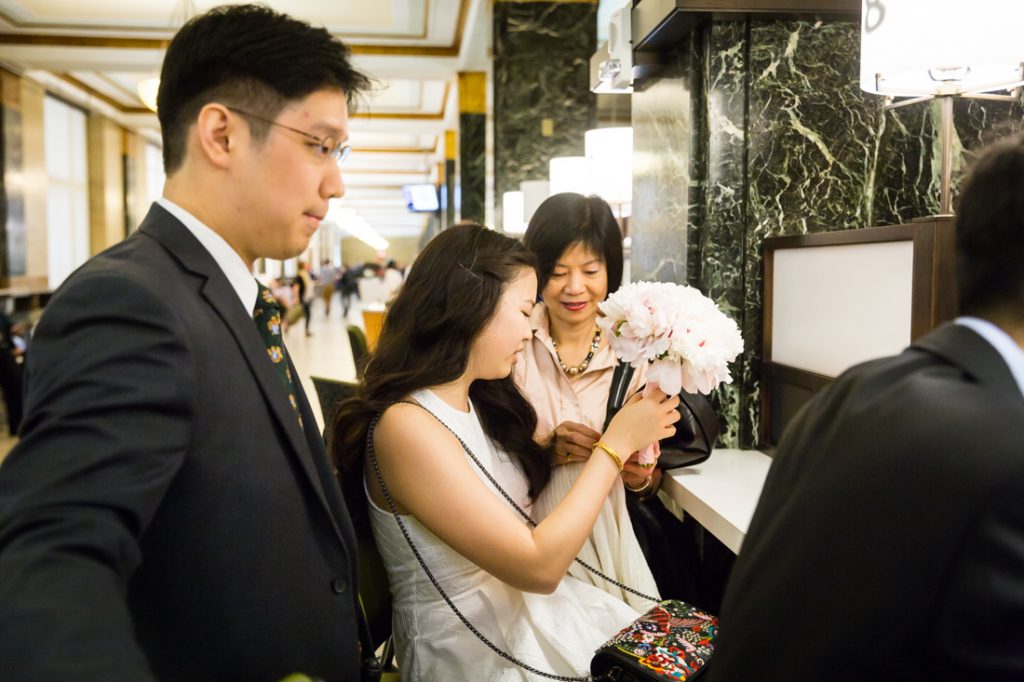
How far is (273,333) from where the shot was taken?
129 centimetres

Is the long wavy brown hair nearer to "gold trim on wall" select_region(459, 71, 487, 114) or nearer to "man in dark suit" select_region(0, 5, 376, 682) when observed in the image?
"man in dark suit" select_region(0, 5, 376, 682)

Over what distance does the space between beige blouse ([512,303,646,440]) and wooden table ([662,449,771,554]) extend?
300mm

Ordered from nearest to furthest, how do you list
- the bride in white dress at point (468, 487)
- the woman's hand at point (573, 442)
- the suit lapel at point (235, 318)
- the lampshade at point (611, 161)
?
the suit lapel at point (235, 318)
the bride in white dress at point (468, 487)
the woman's hand at point (573, 442)
the lampshade at point (611, 161)

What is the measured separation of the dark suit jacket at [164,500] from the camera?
2.51 feet

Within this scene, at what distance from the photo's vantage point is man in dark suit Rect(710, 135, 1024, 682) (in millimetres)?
705

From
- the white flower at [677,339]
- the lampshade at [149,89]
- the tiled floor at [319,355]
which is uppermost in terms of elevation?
the lampshade at [149,89]

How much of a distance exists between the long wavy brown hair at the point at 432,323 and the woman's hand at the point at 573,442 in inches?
16.7

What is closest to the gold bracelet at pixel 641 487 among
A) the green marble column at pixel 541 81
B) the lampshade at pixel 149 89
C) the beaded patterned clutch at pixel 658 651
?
the beaded patterned clutch at pixel 658 651

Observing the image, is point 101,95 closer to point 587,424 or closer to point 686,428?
point 587,424

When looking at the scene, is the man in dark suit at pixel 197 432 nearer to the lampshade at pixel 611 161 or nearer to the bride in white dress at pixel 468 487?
the bride in white dress at pixel 468 487

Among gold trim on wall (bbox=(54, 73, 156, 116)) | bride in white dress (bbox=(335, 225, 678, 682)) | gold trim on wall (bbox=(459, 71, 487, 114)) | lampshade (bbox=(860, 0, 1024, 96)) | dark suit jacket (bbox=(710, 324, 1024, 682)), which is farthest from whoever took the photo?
gold trim on wall (bbox=(54, 73, 156, 116))

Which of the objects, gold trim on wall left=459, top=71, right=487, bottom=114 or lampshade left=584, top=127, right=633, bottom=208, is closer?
lampshade left=584, top=127, right=633, bottom=208

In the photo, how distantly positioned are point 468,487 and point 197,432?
2.30 feet

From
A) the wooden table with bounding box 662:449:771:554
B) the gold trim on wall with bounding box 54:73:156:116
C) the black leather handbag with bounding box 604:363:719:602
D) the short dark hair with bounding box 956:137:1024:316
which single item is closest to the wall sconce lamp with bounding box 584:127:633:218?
the wooden table with bounding box 662:449:771:554
